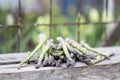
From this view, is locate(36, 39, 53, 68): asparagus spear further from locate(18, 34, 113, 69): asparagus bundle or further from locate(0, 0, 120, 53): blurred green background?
locate(0, 0, 120, 53): blurred green background

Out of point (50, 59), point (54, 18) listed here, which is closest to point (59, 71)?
point (50, 59)

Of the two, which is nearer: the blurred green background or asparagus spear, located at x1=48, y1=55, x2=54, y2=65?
asparagus spear, located at x1=48, y1=55, x2=54, y2=65

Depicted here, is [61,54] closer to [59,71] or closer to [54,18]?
[59,71]

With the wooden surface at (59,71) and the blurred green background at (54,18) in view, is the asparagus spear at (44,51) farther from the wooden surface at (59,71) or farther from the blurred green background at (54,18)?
the blurred green background at (54,18)

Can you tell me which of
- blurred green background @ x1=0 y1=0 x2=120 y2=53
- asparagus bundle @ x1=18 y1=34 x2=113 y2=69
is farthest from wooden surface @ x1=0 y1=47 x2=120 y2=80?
blurred green background @ x1=0 y1=0 x2=120 y2=53

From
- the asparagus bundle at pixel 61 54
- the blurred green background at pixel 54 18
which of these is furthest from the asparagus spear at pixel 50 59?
the blurred green background at pixel 54 18

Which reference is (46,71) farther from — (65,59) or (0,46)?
(0,46)
